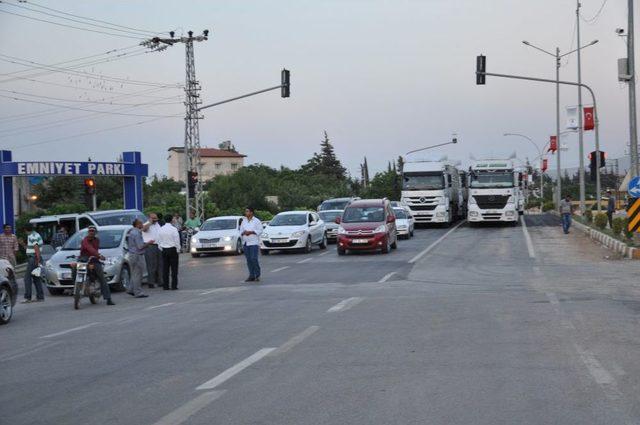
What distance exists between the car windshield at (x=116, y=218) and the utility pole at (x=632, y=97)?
15998mm

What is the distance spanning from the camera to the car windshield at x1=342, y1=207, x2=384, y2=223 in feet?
89.9

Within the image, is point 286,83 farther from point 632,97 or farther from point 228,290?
point 228,290

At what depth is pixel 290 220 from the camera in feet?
98.7

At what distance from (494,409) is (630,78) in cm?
2273

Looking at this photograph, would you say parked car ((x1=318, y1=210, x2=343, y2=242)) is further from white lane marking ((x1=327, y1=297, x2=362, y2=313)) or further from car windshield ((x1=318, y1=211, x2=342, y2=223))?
white lane marking ((x1=327, y1=297, x2=362, y2=313))

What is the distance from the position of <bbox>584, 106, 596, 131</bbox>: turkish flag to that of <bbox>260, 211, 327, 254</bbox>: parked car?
17.8 meters

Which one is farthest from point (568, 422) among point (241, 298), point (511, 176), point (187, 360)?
point (511, 176)

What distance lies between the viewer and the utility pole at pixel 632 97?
84.4 ft

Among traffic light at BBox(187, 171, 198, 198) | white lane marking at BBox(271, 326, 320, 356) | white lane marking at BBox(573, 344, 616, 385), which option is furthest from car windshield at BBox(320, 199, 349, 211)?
white lane marking at BBox(573, 344, 616, 385)

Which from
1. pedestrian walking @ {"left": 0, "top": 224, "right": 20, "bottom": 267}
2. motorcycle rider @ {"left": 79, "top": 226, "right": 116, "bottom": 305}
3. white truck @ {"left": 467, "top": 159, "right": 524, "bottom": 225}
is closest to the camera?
motorcycle rider @ {"left": 79, "top": 226, "right": 116, "bottom": 305}

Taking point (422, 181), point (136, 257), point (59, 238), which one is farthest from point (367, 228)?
point (422, 181)

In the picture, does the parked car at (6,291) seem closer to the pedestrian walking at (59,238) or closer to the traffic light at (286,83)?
the pedestrian walking at (59,238)

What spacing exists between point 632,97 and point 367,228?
9.81 meters

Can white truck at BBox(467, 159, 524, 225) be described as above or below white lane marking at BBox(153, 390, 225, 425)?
above
